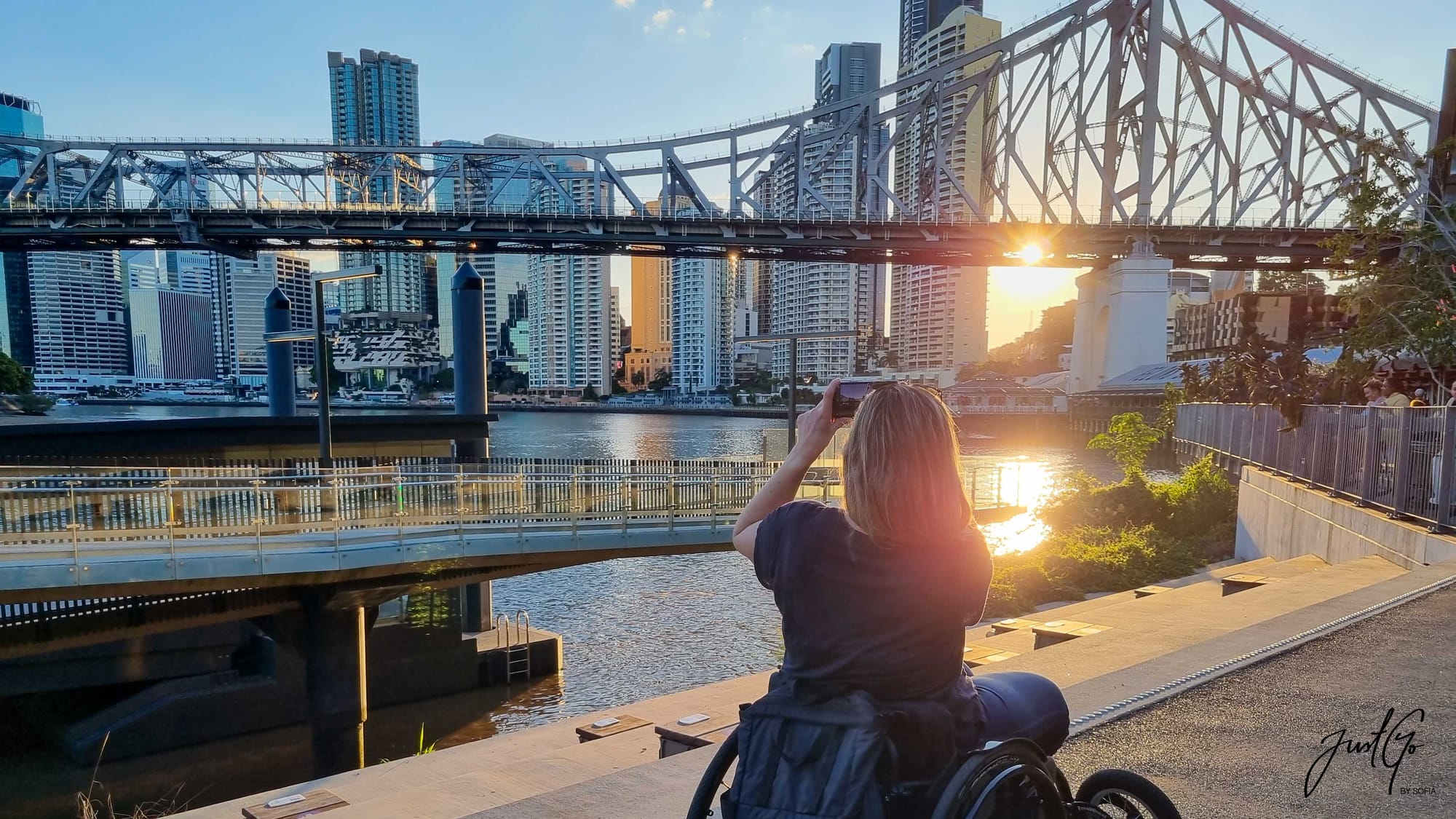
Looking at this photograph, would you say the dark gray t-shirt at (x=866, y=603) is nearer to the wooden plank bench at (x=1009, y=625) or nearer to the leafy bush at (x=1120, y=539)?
the wooden plank bench at (x=1009, y=625)

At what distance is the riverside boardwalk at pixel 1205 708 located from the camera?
301cm

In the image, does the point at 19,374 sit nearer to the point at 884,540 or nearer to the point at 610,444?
the point at 610,444

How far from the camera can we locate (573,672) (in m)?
18.7

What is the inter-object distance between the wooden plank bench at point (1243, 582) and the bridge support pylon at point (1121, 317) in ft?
175

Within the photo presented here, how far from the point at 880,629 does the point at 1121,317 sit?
208ft

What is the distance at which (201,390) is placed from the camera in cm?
15212

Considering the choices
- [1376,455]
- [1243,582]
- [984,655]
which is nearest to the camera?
[984,655]

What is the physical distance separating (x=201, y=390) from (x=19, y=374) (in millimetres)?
80089

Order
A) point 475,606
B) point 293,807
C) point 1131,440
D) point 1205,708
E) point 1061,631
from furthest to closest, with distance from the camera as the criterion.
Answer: point 1131,440 → point 475,606 → point 1061,631 → point 293,807 → point 1205,708

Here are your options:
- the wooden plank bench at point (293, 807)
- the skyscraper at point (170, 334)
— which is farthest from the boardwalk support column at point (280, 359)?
the skyscraper at point (170, 334)

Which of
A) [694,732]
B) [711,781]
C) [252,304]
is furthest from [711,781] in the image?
[252,304]

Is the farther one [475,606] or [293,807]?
[475,606]

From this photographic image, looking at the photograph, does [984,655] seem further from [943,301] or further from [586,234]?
[943,301]

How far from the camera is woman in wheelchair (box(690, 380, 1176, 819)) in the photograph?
168 cm
